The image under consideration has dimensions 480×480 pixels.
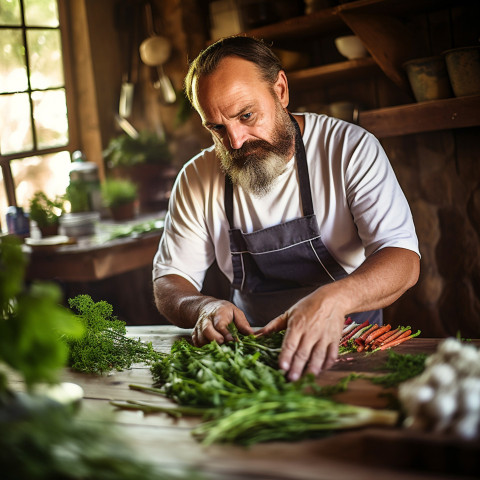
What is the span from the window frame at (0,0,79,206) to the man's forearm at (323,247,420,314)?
11.5 feet

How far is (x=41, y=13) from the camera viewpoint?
516 centimetres

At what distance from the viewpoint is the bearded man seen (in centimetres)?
257

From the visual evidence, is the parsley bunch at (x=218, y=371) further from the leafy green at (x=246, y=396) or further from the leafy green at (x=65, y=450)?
the leafy green at (x=65, y=450)

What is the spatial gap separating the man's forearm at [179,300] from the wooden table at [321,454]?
0.82m

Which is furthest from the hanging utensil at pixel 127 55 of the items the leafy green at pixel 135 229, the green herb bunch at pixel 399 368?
the green herb bunch at pixel 399 368

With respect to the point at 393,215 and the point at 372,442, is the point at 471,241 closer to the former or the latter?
the point at 393,215

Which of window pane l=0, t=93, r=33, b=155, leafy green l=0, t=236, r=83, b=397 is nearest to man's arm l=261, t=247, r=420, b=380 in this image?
leafy green l=0, t=236, r=83, b=397

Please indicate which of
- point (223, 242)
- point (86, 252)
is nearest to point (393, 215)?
point (223, 242)

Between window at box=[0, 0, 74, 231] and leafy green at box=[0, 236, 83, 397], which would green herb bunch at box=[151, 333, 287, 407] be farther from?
window at box=[0, 0, 74, 231]

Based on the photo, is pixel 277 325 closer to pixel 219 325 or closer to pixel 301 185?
pixel 219 325

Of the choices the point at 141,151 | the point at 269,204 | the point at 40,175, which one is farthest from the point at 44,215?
the point at 269,204

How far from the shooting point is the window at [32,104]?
16.1 ft

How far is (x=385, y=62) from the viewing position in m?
3.38

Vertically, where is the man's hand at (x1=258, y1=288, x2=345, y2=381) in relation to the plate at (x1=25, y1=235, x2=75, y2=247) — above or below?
below
